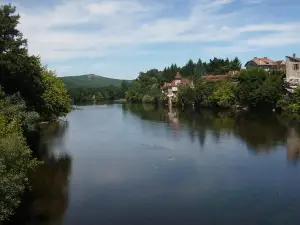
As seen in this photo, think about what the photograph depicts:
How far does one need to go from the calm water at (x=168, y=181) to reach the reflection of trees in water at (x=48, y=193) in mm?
35

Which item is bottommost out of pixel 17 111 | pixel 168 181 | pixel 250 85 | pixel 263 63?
pixel 168 181

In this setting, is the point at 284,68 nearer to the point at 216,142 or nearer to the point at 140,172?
the point at 216,142

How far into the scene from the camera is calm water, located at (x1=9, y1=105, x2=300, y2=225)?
48.5 ft

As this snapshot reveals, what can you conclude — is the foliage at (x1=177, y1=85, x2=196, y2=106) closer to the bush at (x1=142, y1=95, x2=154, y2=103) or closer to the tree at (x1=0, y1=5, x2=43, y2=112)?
the bush at (x1=142, y1=95, x2=154, y2=103)

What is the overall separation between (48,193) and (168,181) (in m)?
5.54

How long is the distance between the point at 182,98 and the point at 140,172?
174 feet

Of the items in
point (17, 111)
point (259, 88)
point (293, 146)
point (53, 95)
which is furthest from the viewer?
point (259, 88)

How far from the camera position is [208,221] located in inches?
557

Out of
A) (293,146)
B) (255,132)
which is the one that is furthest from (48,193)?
(255,132)

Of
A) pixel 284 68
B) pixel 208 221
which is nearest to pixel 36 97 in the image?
pixel 208 221

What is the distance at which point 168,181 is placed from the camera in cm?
1934

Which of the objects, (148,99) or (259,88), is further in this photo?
(148,99)

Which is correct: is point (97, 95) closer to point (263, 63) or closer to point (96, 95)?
point (96, 95)

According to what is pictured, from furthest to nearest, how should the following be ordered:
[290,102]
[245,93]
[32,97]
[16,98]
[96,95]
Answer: [96,95], [245,93], [290,102], [32,97], [16,98]
